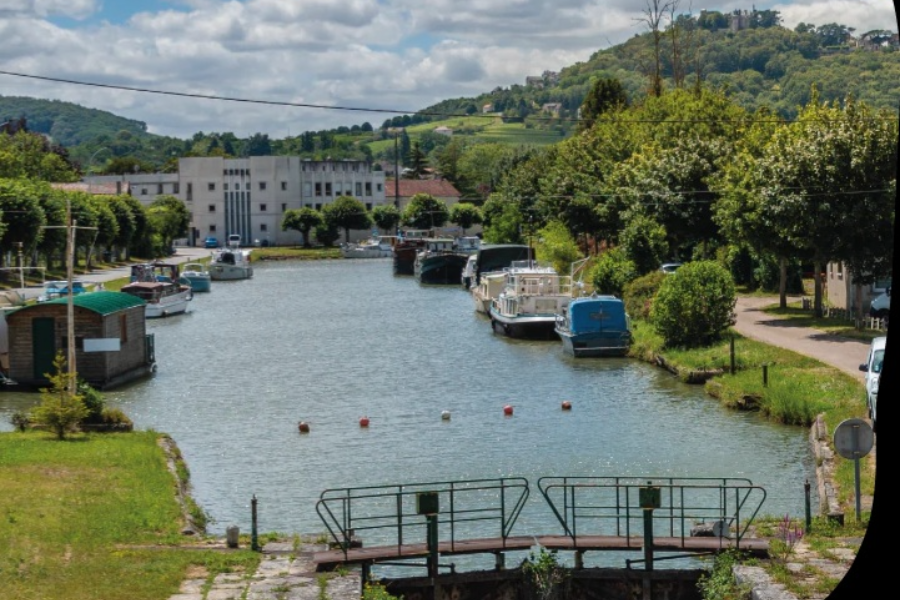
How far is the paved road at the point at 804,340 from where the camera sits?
38.2 metres

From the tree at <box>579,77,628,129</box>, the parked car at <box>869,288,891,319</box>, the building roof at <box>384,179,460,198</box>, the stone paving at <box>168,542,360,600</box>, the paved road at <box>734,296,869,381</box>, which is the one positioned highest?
the tree at <box>579,77,628,129</box>

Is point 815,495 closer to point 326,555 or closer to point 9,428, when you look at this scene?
point 326,555

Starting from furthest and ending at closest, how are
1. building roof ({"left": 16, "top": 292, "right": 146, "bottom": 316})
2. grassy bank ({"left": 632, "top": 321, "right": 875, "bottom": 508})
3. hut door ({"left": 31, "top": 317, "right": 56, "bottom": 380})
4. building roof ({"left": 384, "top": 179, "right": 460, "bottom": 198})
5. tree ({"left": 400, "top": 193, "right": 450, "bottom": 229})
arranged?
building roof ({"left": 384, "top": 179, "right": 460, "bottom": 198}) < tree ({"left": 400, "top": 193, "right": 450, "bottom": 229}) < building roof ({"left": 16, "top": 292, "right": 146, "bottom": 316}) < hut door ({"left": 31, "top": 317, "right": 56, "bottom": 380}) < grassy bank ({"left": 632, "top": 321, "right": 875, "bottom": 508})

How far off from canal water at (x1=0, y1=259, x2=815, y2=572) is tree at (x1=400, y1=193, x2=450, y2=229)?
80710mm

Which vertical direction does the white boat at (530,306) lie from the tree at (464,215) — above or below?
below

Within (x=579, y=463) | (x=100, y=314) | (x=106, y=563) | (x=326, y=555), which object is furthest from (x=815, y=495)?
(x=100, y=314)

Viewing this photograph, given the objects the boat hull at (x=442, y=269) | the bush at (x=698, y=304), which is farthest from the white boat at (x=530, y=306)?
the boat hull at (x=442, y=269)

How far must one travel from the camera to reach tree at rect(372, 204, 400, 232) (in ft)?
472

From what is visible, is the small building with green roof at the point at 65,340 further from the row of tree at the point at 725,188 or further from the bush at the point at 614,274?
the bush at the point at 614,274

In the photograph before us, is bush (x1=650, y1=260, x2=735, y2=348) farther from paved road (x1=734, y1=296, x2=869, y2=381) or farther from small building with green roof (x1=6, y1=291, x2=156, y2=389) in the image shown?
small building with green roof (x1=6, y1=291, x2=156, y2=389)

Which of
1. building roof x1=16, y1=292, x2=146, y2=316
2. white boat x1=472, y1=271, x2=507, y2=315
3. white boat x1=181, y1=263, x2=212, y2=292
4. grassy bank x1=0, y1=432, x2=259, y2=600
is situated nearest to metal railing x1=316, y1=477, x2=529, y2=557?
grassy bank x1=0, y1=432, x2=259, y2=600

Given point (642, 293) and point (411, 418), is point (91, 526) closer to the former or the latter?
point (411, 418)

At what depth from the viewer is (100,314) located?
4159cm

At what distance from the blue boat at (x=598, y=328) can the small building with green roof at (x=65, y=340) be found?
15.8 metres
